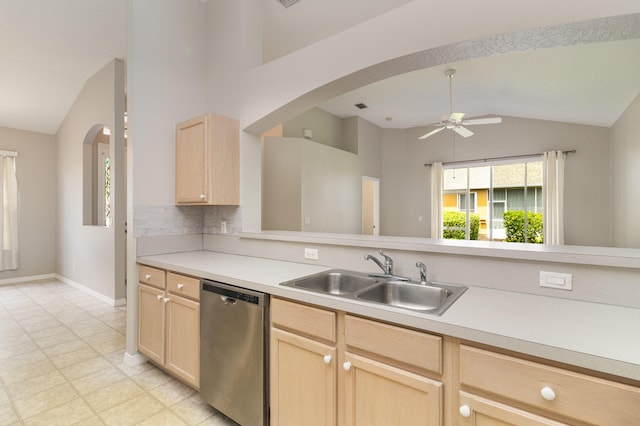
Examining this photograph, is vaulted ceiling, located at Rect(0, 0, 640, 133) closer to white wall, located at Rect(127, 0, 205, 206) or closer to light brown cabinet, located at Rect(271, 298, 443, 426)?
white wall, located at Rect(127, 0, 205, 206)

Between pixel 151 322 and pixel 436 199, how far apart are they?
22.5ft

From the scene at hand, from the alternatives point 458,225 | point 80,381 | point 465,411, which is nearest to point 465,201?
point 458,225

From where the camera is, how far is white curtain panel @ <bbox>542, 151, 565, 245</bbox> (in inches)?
246

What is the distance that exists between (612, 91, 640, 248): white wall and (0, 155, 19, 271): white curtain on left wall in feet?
31.9

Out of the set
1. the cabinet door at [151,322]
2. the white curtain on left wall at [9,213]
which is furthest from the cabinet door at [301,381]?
the white curtain on left wall at [9,213]

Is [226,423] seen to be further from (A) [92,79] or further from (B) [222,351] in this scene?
(A) [92,79]

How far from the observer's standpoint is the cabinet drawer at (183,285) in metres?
2.10

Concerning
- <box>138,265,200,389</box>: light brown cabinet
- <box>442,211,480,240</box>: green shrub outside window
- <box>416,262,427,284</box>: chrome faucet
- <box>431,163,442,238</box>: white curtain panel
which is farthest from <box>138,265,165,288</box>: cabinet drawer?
<box>442,211,480,240</box>: green shrub outside window

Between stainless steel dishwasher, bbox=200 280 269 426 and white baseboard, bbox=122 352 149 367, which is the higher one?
stainless steel dishwasher, bbox=200 280 269 426

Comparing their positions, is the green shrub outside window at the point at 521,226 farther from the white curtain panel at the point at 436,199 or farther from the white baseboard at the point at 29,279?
the white baseboard at the point at 29,279

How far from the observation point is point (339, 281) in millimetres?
2045

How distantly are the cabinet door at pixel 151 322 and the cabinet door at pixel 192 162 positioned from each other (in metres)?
0.84

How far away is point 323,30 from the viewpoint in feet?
11.8

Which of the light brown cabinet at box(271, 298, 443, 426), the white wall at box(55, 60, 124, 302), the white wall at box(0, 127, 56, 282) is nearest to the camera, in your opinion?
the light brown cabinet at box(271, 298, 443, 426)
